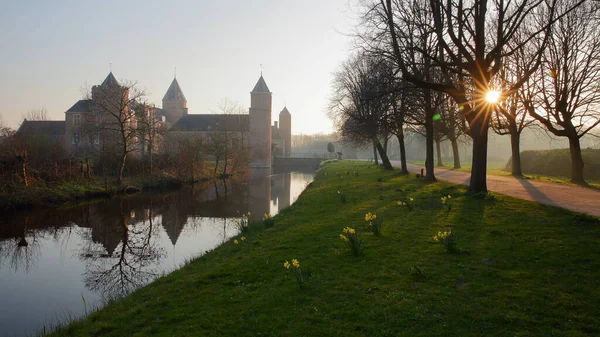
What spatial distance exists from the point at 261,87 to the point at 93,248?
62827 mm

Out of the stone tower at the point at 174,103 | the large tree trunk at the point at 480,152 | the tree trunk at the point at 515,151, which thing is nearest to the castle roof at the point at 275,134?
the stone tower at the point at 174,103

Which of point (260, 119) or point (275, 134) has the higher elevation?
point (260, 119)

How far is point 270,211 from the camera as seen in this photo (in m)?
18.2

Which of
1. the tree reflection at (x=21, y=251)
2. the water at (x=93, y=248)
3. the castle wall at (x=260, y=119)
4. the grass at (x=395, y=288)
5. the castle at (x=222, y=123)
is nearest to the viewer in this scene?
the grass at (x=395, y=288)

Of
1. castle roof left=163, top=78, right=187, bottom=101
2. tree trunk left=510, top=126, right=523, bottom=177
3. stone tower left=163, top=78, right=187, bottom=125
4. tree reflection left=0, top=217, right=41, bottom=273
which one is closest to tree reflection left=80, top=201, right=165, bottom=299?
tree reflection left=0, top=217, right=41, bottom=273

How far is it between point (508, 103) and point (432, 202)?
13888 mm

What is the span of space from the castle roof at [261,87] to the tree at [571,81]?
55.8 meters

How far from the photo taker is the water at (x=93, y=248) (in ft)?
24.0

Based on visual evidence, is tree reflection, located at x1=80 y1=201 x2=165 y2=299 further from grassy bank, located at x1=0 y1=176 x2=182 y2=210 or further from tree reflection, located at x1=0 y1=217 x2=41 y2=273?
grassy bank, located at x1=0 y1=176 x2=182 y2=210

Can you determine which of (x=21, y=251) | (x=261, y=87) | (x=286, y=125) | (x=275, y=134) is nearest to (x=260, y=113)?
(x=261, y=87)

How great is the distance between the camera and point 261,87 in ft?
236

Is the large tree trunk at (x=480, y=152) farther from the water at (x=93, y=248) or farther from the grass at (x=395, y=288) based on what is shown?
the water at (x=93, y=248)

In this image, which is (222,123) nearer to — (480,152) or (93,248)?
(93,248)

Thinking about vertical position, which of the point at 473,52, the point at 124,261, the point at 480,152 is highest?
the point at 473,52
